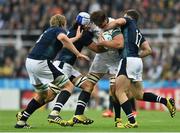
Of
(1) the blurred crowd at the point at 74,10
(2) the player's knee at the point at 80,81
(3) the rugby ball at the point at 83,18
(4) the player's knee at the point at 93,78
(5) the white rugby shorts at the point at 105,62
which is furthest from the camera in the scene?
(1) the blurred crowd at the point at 74,10

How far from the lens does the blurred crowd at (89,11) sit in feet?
98.7

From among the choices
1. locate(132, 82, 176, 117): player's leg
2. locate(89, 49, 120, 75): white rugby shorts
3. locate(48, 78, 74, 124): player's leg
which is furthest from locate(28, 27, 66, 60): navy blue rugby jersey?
locate(132, 82, 176, 117): player's leg

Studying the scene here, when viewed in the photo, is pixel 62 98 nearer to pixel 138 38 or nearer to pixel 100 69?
pixel 100 69

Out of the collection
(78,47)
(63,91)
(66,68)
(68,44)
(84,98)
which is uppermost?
(78,47)

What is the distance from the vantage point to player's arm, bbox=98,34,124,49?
622 inches

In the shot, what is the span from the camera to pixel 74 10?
32156 millimetres

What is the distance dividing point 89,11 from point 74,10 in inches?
25.1

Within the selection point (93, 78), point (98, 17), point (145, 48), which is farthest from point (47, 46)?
point (145, 48)

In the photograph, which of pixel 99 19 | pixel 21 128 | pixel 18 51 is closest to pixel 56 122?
pixel 21 128

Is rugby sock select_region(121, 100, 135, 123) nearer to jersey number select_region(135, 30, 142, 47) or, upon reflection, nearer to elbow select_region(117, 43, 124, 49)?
elbow select_region(117, 43, 124, 49)

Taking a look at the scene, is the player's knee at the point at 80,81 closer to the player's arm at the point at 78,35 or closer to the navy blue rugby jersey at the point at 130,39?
the player's arm at the point at 78,35

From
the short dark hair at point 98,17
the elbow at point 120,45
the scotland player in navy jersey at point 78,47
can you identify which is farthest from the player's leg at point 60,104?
the short dark hair at point 98,17

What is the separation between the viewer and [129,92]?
18609 millimetres

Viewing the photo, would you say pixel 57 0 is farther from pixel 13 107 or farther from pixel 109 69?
pixel 109 69
